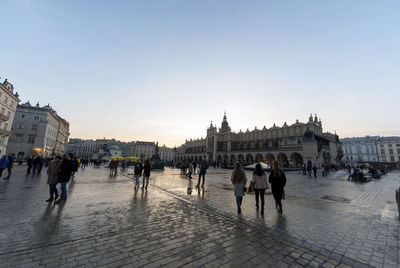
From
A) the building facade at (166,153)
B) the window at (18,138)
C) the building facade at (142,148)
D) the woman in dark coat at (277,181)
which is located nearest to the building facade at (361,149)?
the building facade at (166,153)

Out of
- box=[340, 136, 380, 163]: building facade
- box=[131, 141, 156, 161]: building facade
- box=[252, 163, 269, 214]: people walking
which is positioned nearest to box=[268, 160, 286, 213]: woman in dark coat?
box=[252, 163, 269, 214]: people walking

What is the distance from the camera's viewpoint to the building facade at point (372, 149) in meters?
78.6

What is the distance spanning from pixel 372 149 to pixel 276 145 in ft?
232

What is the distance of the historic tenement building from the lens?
35625mm

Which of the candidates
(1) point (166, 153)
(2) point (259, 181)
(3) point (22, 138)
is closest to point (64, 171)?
(2) point (259, 181)

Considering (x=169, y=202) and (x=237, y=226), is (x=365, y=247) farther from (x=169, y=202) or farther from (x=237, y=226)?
(x=169, y=202)

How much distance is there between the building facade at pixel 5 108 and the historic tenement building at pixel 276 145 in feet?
144

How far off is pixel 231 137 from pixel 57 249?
6757cm

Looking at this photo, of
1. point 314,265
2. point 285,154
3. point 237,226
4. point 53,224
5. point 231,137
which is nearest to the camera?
point 314,265

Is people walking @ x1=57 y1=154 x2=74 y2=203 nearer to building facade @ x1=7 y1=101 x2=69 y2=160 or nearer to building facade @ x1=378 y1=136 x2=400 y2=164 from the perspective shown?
building facade @ x1=7 y1=101 x2=69 y2=160

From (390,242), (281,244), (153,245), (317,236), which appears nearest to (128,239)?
(153,245)

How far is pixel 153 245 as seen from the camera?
3479 millimetres

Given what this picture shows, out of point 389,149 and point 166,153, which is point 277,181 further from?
point 166,153

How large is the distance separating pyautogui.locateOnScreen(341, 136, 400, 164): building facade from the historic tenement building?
158 feet
